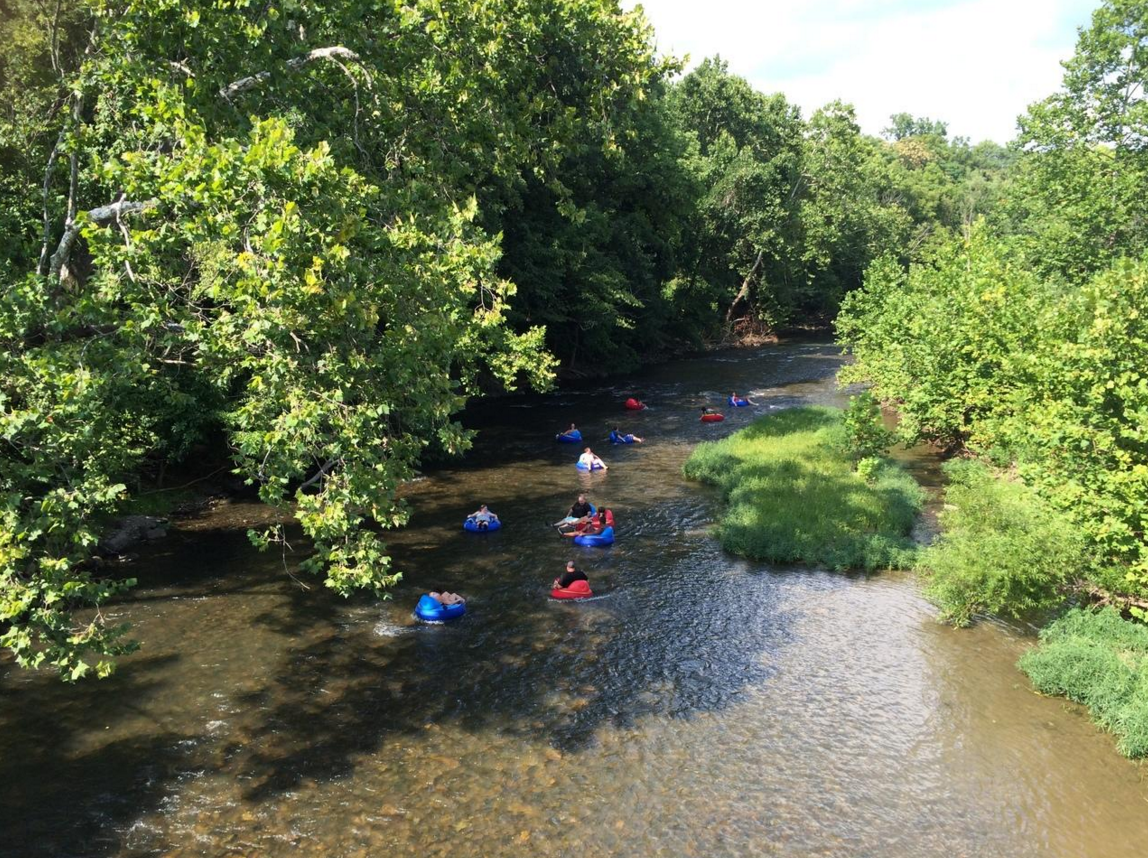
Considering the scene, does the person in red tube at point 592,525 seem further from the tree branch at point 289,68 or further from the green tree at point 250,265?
the tree branch at point 289,68

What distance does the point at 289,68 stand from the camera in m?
12.7

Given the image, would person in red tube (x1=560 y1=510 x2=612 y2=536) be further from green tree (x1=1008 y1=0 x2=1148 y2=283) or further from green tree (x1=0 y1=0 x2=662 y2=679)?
green tree (x1=1008 y1=0 x2=1148 y2=283)

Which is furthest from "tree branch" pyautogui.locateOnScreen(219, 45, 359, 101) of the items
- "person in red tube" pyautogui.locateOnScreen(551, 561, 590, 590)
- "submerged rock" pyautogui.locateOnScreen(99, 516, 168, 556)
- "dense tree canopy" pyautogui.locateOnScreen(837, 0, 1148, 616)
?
"dense tree canopy" pyautogui.locateOnScreen(837, 0, 1148, 616)

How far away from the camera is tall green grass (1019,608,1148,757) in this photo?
1256cm

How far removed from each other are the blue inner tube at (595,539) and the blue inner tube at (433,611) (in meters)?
5.20

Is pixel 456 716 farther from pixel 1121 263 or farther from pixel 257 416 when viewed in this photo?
pixel 1121 263

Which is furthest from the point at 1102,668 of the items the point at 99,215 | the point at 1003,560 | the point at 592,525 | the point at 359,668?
the point at 99,215

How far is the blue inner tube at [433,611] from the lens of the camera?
667 inches

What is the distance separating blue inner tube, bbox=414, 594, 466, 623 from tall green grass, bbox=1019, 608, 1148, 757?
11292 mm

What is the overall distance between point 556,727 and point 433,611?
4584 millimetres

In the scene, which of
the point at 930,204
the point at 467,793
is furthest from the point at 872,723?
the point at 930,204

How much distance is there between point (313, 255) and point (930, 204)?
10733 centimetres

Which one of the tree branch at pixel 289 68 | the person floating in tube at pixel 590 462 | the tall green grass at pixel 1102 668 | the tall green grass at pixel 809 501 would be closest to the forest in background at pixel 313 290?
the tree branch at pixel 289 68

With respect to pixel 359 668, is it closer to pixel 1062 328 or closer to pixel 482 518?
pixel 482 518
